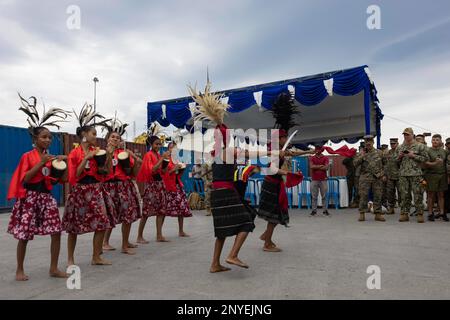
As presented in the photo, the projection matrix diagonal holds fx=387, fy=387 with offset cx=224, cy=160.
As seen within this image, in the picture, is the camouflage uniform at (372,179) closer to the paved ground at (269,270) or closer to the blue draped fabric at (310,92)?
the paved ground at (269,270)

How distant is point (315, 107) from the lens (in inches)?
533

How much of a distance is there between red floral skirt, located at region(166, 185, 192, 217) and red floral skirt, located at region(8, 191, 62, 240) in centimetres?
251

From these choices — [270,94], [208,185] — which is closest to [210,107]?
[208,185]

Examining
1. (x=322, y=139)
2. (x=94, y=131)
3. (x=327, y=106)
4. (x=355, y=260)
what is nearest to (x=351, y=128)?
(x=322, y=139)

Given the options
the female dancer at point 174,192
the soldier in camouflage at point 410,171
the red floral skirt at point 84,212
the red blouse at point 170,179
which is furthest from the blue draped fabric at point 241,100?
the red floral skirt at point 84,212

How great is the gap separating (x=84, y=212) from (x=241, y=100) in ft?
26.7

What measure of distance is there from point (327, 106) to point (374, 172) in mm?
5250

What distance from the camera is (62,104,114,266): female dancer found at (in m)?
4.55

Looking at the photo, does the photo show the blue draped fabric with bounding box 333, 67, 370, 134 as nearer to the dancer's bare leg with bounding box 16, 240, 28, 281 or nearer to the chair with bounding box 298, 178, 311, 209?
the chair with bounding box 298, 178, 311, 209

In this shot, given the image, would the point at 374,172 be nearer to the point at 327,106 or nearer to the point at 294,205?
the point at 294,205

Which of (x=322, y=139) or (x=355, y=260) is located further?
(x=322, y=139)

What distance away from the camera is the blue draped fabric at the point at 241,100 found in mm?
11852

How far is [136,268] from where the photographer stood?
4.59 m

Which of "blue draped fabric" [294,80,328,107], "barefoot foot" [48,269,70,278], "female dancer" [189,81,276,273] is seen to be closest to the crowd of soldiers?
"blue draped fabric" [294,80,328,107]
